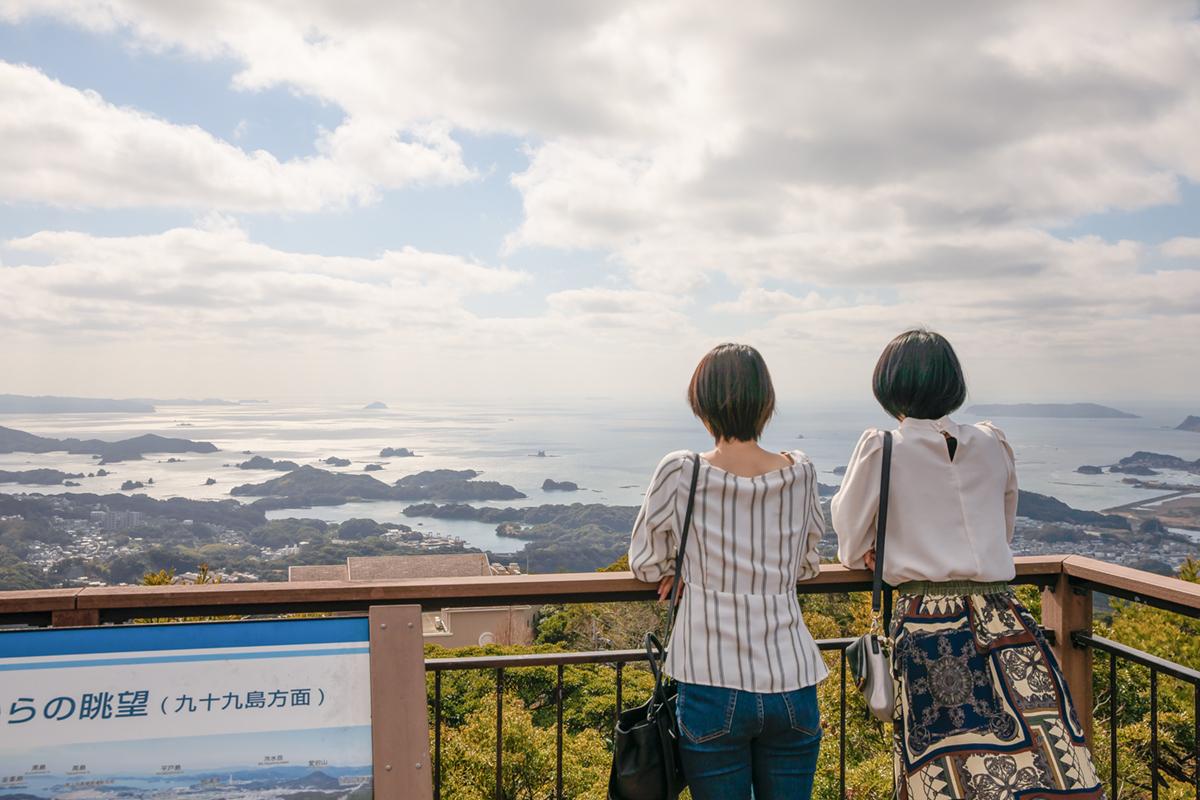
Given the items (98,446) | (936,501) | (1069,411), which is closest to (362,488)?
(98,446)

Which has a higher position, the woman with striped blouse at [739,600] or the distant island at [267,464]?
the woman with striped blouse at [739,600]

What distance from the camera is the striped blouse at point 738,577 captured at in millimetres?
1515

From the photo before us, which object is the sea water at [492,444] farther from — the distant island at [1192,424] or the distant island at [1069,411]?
the distant island at [1069,411]

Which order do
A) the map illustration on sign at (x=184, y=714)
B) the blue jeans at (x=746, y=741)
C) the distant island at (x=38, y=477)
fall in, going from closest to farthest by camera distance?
the map illustration on sign at (x=184, y=714) < the blue jeans at (x=746, y=741) < the distant island at (x=38, y=477)

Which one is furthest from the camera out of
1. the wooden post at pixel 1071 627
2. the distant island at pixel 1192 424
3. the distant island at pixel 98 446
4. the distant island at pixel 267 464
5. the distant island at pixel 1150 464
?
the distant island at pixel 267 464

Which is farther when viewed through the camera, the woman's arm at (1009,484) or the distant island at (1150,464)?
the distant island at (1150,464)

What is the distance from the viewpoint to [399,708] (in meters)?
1.42

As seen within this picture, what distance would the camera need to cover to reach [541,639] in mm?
29312

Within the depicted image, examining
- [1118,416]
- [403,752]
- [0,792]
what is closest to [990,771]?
[403,752]

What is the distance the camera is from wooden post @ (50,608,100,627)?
5.17ft

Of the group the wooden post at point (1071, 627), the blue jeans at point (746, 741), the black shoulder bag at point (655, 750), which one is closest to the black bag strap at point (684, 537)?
the black shoulder bag at point (655, 750)

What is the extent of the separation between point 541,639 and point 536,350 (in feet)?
167

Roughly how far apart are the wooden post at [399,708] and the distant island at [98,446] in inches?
2026

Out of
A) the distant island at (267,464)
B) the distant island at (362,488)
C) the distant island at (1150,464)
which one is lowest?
the distant island at (362,488)
